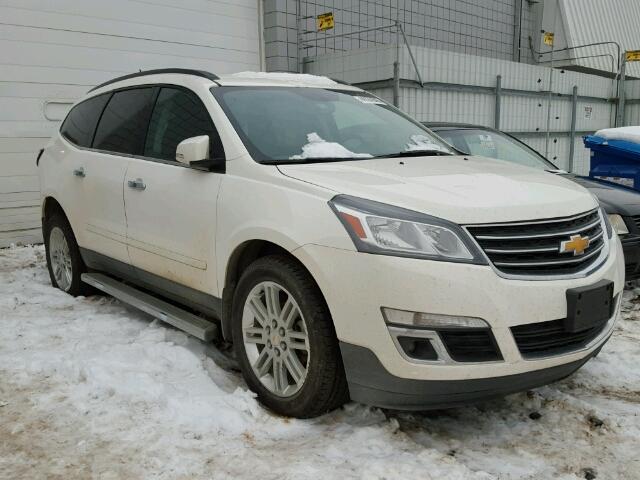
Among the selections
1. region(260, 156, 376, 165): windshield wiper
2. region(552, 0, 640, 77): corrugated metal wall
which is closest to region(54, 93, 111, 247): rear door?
region(260, 156, 376, 165): windshield wiper

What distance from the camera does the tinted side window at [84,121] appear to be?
15.4 feet

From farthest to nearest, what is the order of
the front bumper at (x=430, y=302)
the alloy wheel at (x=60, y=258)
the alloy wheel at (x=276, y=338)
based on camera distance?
the alloy wheel at (x=60, y=258) < the alloy wheel at (x=276, y=338) < the front bumper at (x=430, y=302)

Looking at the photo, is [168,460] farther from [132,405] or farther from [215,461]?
[132,405]

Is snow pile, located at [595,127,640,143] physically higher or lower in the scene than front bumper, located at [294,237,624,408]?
higher

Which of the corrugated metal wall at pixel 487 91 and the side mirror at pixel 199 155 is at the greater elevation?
the corrugated metal wall at pixel 487 91

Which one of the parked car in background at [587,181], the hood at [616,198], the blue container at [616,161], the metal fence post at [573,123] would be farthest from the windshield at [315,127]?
the metal fence post at [573,123]

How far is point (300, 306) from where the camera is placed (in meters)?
2.70

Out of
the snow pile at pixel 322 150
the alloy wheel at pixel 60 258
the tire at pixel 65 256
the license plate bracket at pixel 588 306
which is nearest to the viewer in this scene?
the license plate bracket at pixel 588 306

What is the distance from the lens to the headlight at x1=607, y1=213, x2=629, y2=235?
4629 millimetres

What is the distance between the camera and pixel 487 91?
35.5 feet

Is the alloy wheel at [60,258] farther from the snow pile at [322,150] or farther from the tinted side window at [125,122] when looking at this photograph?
the snow pile at [322,150]

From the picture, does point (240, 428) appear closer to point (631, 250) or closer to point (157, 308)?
point (157, 308)

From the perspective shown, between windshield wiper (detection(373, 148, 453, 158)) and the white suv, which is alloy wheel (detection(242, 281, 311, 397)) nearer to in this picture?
the white suv

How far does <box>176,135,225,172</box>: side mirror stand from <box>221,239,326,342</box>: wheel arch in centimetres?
47
